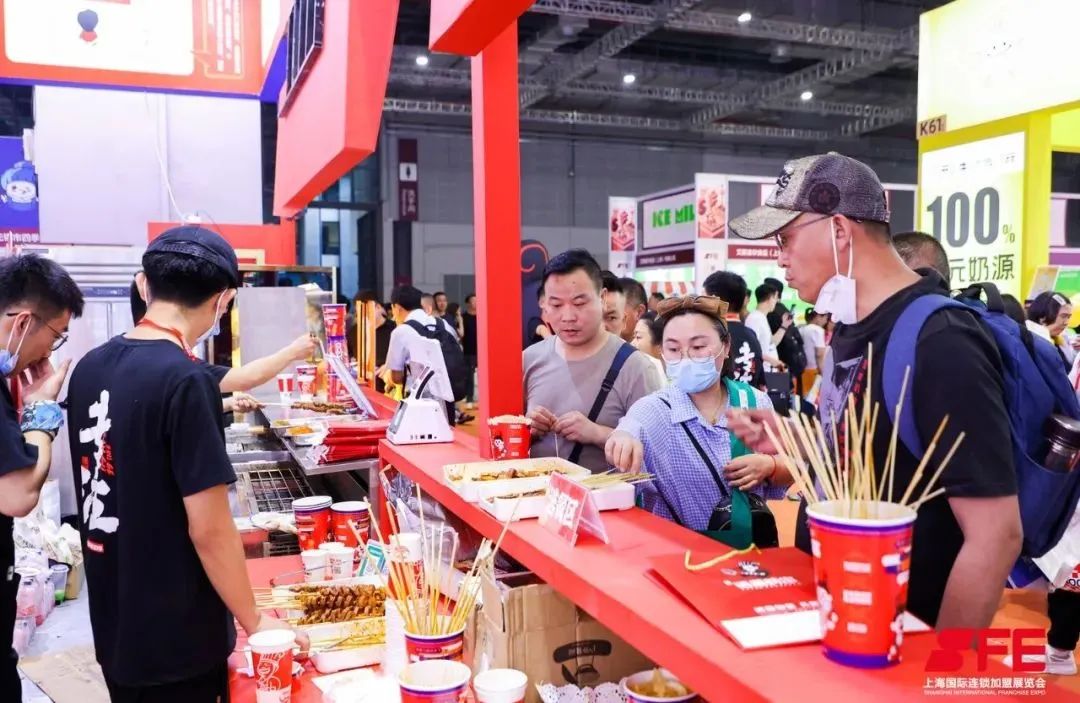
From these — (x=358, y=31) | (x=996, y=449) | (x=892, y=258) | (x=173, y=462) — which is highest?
(x=358, y=31)

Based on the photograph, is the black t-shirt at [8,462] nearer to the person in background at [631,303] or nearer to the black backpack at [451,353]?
the person in background at [631,303]

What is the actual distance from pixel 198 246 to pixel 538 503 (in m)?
1.00

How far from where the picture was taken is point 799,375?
11336 mm

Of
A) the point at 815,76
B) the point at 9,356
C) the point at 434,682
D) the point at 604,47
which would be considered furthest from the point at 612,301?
the point at 815,76

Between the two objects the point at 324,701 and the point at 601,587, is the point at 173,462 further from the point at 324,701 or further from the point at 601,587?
the point at 601,587

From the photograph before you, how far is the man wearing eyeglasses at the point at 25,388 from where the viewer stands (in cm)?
227

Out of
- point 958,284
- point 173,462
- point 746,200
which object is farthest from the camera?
point 746,200

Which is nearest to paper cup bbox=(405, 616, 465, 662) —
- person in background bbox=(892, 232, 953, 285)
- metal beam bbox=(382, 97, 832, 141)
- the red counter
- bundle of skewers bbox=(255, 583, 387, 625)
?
the red counter

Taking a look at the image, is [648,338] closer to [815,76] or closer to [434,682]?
[434,682]

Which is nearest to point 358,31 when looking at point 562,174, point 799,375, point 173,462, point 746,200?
point 173,462

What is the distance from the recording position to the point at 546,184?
20.9 metres

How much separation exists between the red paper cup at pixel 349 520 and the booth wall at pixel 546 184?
55.2 ft

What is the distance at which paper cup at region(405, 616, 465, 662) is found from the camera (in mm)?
1663

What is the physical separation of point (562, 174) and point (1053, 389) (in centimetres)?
2006
